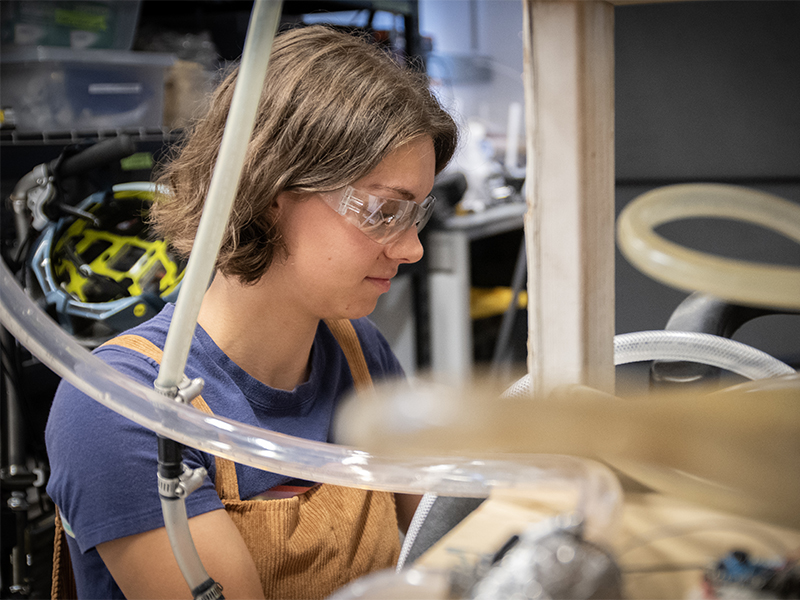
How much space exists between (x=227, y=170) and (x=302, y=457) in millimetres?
194

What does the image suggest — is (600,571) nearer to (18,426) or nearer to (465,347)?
(18,426)

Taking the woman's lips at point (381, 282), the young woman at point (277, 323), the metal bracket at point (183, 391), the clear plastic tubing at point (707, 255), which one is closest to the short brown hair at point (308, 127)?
the young woman at point (277, 323)

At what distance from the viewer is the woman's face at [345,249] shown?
0.75 m

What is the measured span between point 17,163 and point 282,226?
1.07 meters

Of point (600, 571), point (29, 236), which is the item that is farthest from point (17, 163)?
point (600, 571)

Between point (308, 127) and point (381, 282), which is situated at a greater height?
point (308, 127)

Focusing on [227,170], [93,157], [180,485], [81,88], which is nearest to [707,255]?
[227,170]

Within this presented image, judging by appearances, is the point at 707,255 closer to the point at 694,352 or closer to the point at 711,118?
the point at 694,352

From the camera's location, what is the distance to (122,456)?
664mm

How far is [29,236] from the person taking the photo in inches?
50.7

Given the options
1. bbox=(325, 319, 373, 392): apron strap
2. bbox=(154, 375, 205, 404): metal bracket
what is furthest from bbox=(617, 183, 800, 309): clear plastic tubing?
bbox=(325, 319, 373, 392): apron strap

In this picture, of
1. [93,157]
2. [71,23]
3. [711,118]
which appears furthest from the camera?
[71,23]

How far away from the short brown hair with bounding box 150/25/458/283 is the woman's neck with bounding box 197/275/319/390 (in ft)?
0.10

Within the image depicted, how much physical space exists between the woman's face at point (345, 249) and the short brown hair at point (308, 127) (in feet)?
0.05
